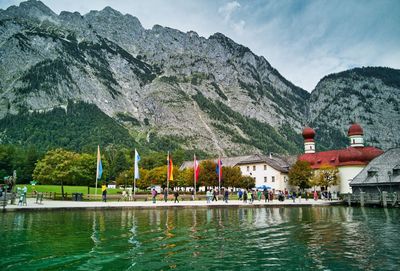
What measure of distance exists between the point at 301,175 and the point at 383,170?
28.6 m

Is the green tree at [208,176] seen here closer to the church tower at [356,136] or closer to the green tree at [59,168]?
the green tree at [59,168]

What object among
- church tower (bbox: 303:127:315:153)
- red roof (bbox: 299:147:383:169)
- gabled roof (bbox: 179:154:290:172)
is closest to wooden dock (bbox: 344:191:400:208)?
red roof (bbox: 299:147:383:169)

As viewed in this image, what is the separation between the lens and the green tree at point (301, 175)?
92.4m

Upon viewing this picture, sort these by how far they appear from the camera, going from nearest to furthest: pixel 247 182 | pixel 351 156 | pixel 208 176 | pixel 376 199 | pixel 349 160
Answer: pixel 376 199, pixel 208 176, pixel 351 156, pixel 349 160, pixel 247 182

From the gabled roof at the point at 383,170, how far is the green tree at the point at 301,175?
2365 centimetres

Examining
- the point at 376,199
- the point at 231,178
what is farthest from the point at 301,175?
the point at 376,199

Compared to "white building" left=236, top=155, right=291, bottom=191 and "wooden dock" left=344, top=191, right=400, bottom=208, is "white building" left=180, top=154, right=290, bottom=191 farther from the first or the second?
"wooden dock" left=344, top=191, right=400, bottom=208

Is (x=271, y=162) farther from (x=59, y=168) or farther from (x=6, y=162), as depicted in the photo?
(x=6, y=162)

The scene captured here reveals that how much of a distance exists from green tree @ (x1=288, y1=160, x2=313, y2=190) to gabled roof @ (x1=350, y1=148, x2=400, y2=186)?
931 inches

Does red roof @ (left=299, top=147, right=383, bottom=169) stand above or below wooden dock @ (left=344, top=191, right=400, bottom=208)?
above

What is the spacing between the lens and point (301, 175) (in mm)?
92438

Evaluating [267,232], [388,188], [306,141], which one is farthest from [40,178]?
[306,141]

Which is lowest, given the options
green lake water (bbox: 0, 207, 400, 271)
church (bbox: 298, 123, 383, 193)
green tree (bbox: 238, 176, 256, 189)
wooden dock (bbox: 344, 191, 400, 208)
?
green lake water (bbox: 0, 207, 400, 271)

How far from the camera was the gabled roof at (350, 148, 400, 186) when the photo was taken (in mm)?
62375
